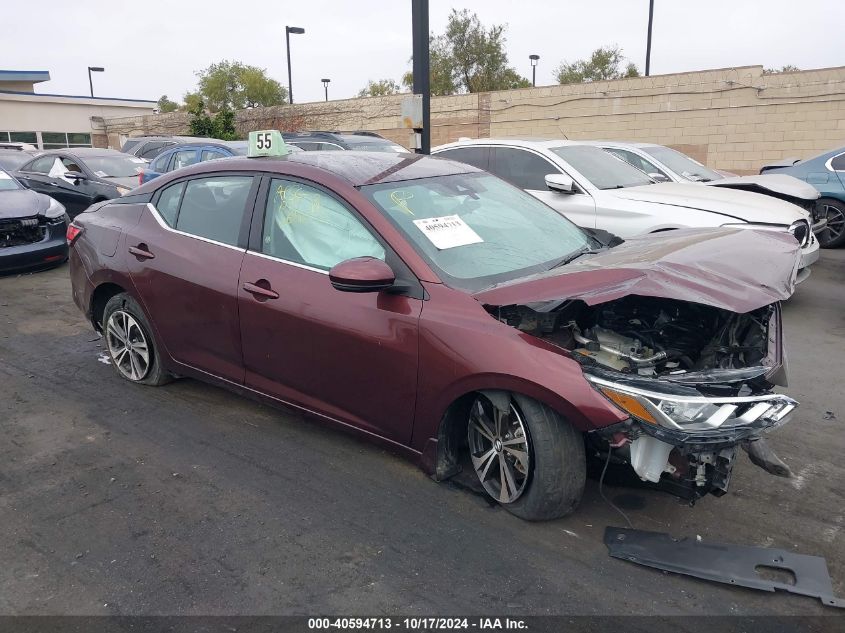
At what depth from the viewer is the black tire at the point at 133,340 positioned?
491 cm

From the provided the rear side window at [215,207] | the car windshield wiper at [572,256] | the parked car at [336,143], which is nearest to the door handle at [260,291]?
the rear side window at [215,207]

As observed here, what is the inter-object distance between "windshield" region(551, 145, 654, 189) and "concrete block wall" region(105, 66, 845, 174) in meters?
11.4

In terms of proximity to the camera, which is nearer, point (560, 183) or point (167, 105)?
point (560, 183)

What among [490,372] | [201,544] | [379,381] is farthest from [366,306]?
[201,544]

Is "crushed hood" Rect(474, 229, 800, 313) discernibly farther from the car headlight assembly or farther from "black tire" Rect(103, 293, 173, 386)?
the car headlight assembly

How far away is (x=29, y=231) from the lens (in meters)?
9.23

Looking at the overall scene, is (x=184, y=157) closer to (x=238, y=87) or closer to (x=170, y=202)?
(x=170, y=202)

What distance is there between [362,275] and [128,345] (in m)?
2.56

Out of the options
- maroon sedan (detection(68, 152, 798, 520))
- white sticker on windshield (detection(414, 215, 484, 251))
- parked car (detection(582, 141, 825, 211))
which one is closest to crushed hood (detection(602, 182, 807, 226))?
parked car (detection(582, 141, 825, 211))

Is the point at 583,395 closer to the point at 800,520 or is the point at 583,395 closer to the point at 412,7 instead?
the point at 800,520

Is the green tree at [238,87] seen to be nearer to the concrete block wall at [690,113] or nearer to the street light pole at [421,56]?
the concrete block wall at [690,113]

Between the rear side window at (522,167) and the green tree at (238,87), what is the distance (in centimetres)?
5309

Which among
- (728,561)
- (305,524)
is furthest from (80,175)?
(728,561)

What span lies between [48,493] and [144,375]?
4.76 ft
